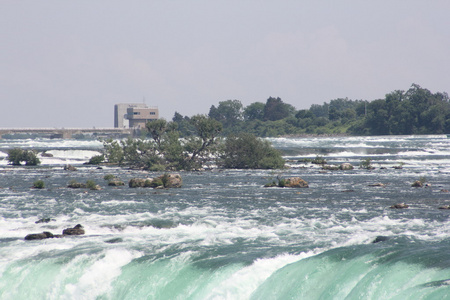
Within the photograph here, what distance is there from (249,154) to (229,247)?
43152 mm

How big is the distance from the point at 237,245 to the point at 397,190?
2052 cm

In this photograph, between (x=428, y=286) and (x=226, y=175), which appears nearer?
(x=428, y=286)

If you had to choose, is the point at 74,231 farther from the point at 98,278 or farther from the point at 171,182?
the point at 171,182

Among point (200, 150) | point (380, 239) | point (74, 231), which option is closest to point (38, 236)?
point (74, 231)

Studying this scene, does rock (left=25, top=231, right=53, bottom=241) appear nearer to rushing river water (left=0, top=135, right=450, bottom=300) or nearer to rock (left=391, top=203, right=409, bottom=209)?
rushing river water (left=0, top=135, right=450, bottom=300)

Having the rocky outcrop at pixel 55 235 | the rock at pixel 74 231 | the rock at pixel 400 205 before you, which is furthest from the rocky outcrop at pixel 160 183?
the rock at pixel 74 231

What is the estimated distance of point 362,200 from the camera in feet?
112

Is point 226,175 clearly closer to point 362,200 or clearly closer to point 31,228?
point 362,200

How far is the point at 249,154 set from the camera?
64688mm

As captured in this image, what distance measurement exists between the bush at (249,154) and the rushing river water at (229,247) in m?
25.9

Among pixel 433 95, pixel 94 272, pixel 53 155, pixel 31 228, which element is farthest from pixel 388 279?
pixel 433 95

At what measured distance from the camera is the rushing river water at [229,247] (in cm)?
1736

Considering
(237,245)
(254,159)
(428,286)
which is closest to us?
(428,286)

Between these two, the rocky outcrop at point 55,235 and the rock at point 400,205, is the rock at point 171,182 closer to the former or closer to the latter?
the rock at point 400,205
